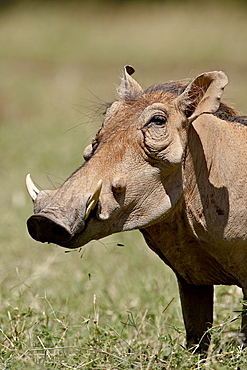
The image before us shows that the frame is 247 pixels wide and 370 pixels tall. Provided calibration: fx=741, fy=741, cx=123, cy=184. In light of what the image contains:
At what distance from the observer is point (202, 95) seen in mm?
3113

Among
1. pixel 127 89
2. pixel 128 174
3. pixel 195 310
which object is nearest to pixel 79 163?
pixel 195 310

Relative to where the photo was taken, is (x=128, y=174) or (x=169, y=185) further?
(x=169, y=185)

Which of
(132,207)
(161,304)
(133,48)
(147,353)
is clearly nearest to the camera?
(132,207)

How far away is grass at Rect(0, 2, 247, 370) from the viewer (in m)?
Answer: 3.59

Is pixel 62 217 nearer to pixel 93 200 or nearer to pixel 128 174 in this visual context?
pixel 93 200

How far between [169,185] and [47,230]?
0.58 m

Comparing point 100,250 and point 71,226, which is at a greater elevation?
point 71,226

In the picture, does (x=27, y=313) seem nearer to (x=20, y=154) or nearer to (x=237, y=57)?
(x=20, y=154)

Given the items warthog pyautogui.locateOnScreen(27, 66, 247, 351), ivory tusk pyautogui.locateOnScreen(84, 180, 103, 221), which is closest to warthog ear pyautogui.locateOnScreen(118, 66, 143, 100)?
warthog pyautogui.locateOnScreen(27, 66, 247, 351)

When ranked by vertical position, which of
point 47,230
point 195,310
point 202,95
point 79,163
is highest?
point 202,95

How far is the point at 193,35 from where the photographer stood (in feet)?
62.8

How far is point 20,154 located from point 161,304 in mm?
6354

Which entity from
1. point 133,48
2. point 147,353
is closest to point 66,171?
point 147,353

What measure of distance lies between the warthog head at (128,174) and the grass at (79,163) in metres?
0.41
